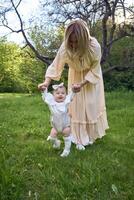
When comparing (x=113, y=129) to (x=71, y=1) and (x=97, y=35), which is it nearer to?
(x=71, y=1)

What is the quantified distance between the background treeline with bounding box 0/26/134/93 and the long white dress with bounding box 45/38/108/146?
12928 millimetres

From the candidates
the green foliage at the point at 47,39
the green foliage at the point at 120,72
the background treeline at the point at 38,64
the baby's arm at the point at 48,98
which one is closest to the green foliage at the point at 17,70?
the background treeline at the point at 38,64

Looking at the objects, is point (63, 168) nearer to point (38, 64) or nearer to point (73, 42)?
point (73, 42)

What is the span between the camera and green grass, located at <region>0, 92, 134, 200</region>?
4.78 m

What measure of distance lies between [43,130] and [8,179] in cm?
361

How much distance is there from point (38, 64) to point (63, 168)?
2193 centimetres

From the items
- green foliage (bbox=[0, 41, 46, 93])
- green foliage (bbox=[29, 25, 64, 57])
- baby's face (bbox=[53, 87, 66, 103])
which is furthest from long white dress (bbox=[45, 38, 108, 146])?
green foliage (bbox=[0, 41, 46, 93])

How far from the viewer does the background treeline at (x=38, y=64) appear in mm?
22344

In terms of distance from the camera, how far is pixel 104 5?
1769 centimetres

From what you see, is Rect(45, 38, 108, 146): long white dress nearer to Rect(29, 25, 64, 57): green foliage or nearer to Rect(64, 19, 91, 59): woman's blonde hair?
Rect(64, 19, 91, 59): woman's blonde hair

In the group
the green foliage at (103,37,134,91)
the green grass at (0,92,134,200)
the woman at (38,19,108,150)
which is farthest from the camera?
the green foliage at (103,37,134,91)

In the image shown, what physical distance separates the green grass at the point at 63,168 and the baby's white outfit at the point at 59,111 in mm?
442

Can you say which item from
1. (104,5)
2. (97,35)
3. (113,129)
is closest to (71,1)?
(104,5)

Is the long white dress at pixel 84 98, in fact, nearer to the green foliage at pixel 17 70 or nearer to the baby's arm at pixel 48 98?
the baby's arm at pixel 48 98
